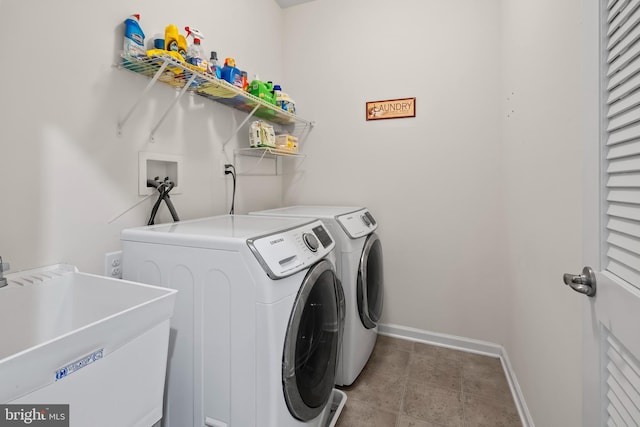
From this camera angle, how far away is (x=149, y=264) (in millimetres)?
1216

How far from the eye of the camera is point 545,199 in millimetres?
1253

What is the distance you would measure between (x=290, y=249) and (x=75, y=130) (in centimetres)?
98

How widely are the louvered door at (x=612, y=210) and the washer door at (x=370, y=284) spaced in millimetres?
1101

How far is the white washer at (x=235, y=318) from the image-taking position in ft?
3.28

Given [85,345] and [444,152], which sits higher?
[444,152]

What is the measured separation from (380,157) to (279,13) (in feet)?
5.40

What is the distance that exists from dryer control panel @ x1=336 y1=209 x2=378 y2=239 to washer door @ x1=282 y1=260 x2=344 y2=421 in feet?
1.38

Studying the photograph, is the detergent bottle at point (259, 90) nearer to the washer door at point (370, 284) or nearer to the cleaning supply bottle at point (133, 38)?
the cleaning supply bottle at point (133, 38)

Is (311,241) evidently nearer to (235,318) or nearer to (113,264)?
(235,318)

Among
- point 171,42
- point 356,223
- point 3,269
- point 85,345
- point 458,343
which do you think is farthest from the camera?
point 458,343

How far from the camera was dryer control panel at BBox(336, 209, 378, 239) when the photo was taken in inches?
69.8

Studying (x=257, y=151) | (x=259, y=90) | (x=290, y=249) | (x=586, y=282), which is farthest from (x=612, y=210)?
(x=257, y=151)

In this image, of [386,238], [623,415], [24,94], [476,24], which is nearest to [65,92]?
[24,94]

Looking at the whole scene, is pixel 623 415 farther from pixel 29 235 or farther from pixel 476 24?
pixel 476 24
